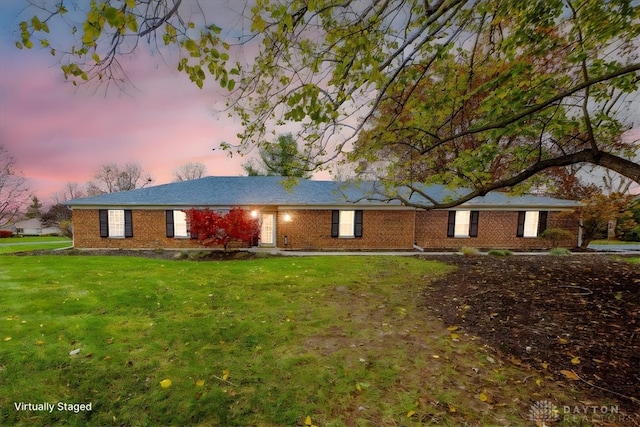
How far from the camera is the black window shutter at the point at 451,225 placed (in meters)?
15.9

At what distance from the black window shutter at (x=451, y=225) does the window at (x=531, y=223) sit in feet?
12.6

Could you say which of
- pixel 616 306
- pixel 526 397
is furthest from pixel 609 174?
pixel 526 397

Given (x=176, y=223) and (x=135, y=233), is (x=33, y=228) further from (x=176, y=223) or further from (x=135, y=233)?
(x=176, y=223)

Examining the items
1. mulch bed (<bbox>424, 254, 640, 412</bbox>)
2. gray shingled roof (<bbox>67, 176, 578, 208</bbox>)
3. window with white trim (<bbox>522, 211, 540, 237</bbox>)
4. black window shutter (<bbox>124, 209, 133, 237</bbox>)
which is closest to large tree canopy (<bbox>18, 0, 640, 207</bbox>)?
mulch bed (<bbox>424, 254, 640, 412</bbox>)

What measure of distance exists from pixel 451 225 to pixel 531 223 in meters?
5.01

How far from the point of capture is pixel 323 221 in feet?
50.4

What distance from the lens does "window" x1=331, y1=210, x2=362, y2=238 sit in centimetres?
1540

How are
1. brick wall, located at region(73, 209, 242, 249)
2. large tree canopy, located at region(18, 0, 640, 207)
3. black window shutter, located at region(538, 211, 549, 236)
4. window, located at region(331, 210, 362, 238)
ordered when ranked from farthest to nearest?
1. black window shutter, located at region(538, 211, 549, 236)
2. window, located at region(331, 210, 362, 238)
3. brick wall, located at region(73, 209, 242, 249)
4. large tree canopy, located at region(18, 0, 640, 207)

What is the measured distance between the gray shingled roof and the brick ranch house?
0.18 ft

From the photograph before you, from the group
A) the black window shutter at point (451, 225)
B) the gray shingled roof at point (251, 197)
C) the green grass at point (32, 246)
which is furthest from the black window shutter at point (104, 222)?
the black window shutter at point (451, 225)

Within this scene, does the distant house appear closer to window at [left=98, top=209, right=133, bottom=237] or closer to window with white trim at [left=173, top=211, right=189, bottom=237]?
window at [left=98, top=209, right=133, bottom=237]

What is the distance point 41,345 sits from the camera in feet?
11.9

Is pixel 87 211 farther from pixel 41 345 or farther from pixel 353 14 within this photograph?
pixel 353 14

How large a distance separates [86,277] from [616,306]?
12.6 meters
